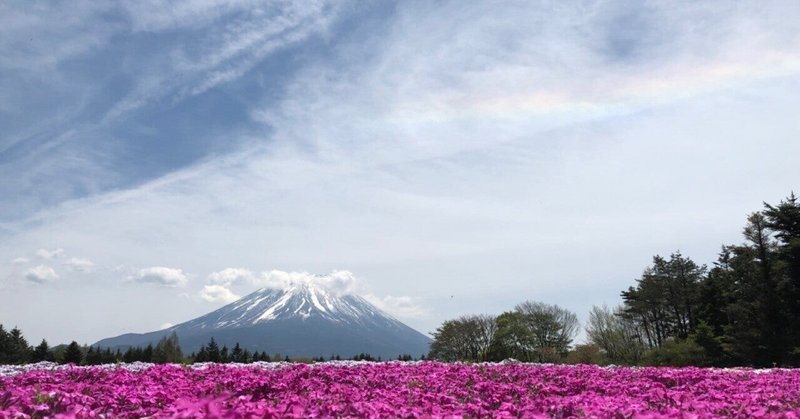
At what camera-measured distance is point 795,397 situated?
8.06 meters

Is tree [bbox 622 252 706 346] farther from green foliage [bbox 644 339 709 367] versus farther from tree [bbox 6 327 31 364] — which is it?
tree [bbox 6 327 31 364]

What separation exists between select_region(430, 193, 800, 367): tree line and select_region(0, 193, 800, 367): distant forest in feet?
0.22

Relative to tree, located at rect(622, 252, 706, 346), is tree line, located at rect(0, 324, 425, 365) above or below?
below

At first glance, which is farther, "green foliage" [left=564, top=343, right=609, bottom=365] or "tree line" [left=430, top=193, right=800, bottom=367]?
"green foliage" [left=564, top=343, right=609, bottom=365]

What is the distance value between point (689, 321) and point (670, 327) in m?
4.42

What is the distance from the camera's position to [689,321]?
55.8 m

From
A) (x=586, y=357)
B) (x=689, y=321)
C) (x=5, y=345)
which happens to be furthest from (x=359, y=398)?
(x=689, y=321)

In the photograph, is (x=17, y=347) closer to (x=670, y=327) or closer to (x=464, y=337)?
(x=464, y=337)

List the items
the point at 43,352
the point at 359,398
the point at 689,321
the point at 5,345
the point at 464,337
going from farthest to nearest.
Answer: the point at 464,337, the point at 689,321, the point at 5,345, the point at 43,352, the point at 359,398

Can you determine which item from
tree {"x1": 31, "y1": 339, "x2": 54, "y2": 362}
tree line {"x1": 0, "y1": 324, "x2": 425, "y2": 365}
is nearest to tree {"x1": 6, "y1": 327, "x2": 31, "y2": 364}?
tree line {"x1": 0, "y1": 324, "x2": 425, "y2": 365}

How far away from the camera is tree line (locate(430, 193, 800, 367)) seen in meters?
31.9

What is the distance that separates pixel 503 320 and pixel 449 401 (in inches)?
2612

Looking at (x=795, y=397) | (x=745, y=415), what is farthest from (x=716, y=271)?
(x=745, y=415)

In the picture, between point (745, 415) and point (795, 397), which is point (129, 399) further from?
point (795, 397)
